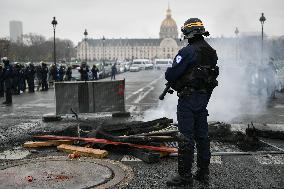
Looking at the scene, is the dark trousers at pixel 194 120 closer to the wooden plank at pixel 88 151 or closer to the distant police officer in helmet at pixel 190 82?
the distant police officer in helmet at pixel 190 82

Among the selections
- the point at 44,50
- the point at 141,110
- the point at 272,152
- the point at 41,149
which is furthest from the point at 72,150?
the point at 44,50

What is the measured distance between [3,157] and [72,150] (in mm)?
1145

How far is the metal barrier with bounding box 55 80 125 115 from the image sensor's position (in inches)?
506

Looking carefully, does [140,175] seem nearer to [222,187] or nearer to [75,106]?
[222,187]

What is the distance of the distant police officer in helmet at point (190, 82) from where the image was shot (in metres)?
5.50

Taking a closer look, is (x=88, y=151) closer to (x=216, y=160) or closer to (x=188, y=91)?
(x=216, y=160)

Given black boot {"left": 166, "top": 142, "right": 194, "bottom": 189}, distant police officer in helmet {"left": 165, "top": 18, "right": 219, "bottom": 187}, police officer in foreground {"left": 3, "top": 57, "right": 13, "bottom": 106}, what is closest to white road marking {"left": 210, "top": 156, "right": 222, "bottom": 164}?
distant police officer in helmet {"left": 165, "top": 18, "right": 219, "bottom": 187}

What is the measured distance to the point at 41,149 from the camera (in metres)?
7.96

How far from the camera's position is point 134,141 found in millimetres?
7391

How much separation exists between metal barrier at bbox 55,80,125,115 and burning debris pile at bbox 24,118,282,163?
13.9 feet

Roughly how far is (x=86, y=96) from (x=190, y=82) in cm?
773

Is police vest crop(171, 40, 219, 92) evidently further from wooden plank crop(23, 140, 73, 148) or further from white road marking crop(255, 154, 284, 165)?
wooden plank crop(23, 140, 73, 148)

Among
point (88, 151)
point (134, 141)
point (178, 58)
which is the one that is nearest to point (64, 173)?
point (88, 151)

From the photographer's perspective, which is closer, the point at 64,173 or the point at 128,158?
the point at 64,173
